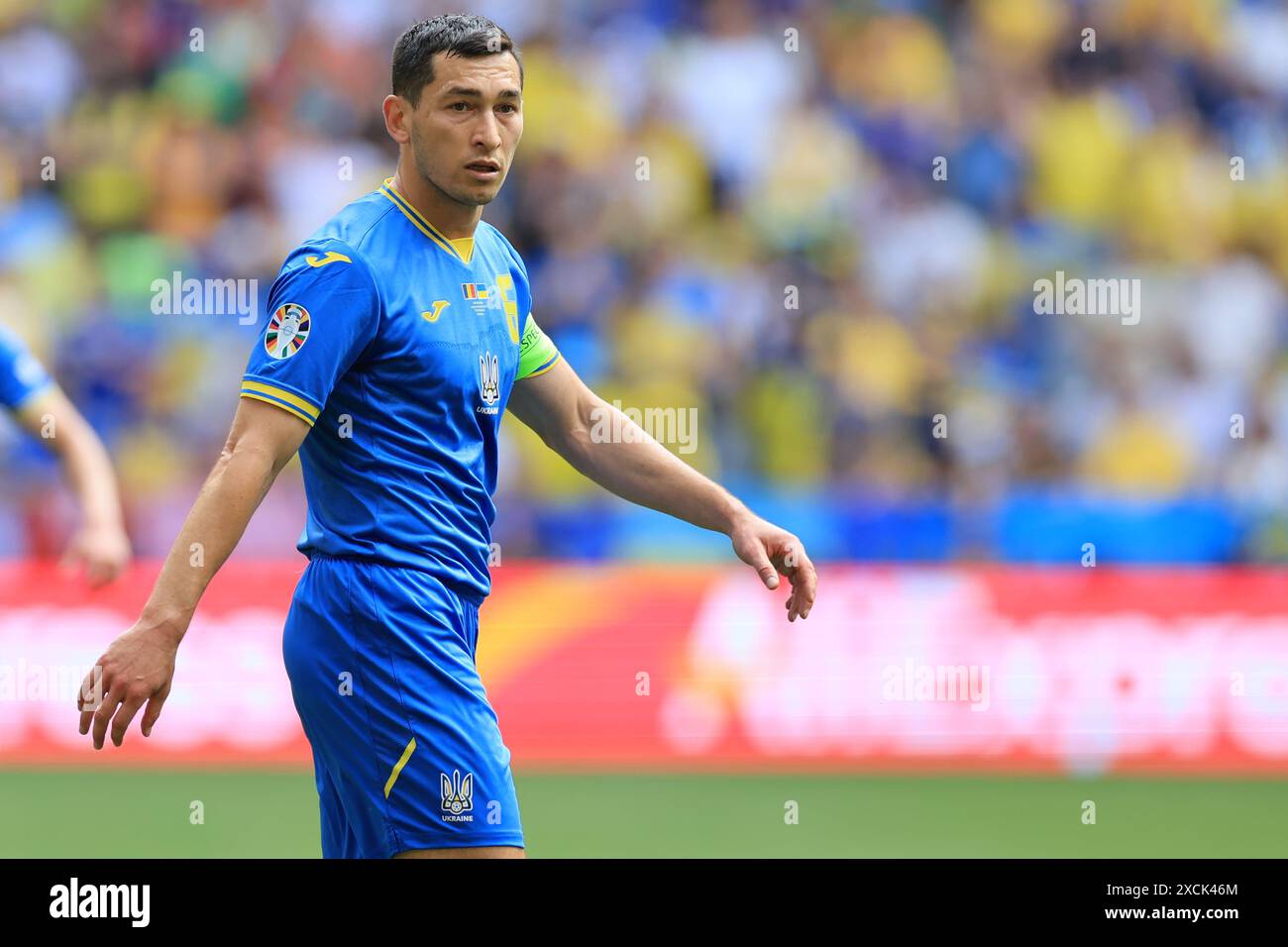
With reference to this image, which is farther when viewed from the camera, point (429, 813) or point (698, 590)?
point (698, 590)

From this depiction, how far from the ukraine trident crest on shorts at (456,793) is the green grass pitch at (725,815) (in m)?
3.82

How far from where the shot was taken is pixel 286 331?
13.4 feet

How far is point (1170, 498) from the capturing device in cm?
1157

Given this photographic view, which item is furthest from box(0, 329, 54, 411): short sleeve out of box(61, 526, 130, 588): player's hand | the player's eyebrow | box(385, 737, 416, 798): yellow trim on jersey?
box(385, 737, 416, 798): yellow trim on jersey

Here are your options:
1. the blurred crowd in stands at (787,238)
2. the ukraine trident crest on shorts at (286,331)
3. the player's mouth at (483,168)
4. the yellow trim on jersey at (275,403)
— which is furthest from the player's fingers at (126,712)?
the blurred crowd in stands at (787,238)

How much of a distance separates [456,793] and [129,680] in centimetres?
83

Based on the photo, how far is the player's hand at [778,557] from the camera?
4500mm

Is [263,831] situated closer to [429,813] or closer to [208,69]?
[429,813]

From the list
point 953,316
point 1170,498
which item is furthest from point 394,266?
point 953,316

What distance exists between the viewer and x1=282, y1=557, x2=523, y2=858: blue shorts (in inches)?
163

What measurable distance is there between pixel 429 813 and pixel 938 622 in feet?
21.8

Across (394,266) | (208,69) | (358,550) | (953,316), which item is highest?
(208,69)

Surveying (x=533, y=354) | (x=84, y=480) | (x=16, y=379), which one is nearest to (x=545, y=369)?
(x=533, y=354)

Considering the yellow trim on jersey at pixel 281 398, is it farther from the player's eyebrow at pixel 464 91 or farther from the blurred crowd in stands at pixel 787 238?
the blurred crowd in stands at pixel 787 238
